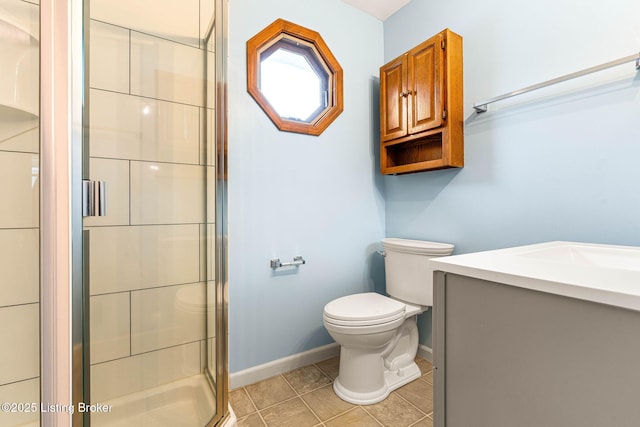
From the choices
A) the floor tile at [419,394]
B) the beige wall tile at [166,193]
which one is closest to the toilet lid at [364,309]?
the floor tile at [419,394]

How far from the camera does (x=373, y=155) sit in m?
2.01

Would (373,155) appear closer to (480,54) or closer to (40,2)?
(480,54)

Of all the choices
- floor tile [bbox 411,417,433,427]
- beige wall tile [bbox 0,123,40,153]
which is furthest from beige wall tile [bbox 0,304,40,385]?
floor tile [bbox 411,417,433,427]

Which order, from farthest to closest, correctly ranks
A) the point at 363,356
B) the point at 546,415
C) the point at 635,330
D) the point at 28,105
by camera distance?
the point at 363,356
the point at 28,105
the point at 546,415
the point at 635,330

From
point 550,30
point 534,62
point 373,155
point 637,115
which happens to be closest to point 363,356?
point 373,155

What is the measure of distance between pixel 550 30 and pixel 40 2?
70.1 inches

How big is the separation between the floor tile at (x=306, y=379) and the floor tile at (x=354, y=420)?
257 mm

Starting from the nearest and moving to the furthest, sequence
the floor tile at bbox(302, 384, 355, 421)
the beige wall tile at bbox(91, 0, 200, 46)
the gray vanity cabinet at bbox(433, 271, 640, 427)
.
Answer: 1. the gray vanity cabinet at bbox(433, 271, 640, 427)
2. the beige wall tile at bbox(91, 0, 200, 46)
3. the floor tile at bbox(302, 384, 355, 421)

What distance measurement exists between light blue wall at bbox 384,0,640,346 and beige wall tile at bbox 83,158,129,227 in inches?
62.2

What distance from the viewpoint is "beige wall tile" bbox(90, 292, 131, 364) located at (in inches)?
31.1

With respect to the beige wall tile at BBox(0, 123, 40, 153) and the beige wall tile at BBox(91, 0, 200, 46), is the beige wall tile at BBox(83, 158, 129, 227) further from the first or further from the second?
the beige wall tile at BBox(91, 0, 200, 46)

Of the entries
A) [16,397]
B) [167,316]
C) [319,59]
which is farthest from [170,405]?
[319,59]

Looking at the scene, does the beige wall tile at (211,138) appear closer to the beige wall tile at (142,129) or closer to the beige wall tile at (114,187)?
the beige wall tile at (142,129)

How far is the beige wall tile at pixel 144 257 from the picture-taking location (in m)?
0.90
